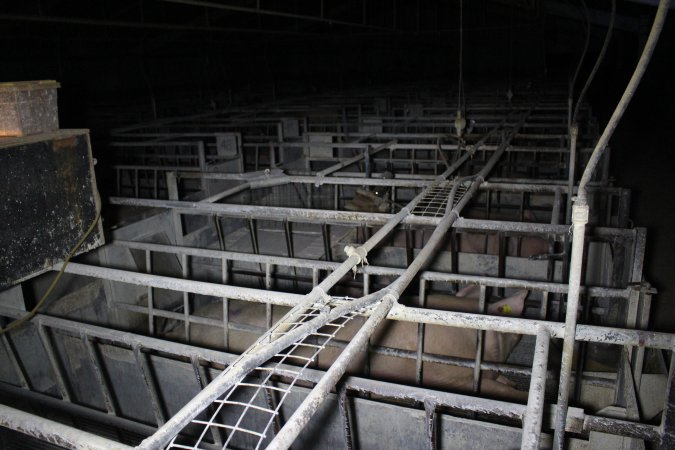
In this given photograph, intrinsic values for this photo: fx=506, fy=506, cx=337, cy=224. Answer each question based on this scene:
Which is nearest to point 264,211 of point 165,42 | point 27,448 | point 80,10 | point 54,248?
point 54,248

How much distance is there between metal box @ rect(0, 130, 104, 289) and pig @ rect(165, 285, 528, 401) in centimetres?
174

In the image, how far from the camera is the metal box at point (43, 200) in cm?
256

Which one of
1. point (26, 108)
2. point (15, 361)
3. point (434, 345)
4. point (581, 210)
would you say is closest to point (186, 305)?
point (15, 361)

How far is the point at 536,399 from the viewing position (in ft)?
5.39

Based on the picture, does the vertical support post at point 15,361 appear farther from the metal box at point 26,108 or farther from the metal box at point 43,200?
A: the metal box at point 26,108

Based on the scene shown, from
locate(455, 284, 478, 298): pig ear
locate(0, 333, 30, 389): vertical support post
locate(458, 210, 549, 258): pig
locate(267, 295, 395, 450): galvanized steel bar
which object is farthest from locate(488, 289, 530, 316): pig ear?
locate(0, 333, 30, 389): vertical support post

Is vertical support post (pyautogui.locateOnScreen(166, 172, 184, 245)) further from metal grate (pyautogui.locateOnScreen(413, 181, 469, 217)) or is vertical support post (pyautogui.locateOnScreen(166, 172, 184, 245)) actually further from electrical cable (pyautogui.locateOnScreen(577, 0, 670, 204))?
electrical cable (pyautogui.locateOnScreen(577, 0, 670, 204))

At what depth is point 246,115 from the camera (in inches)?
423

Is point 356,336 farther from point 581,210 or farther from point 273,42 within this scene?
point 273,42

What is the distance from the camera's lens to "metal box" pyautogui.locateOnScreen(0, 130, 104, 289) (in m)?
2.56

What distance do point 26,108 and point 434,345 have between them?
3204 mm

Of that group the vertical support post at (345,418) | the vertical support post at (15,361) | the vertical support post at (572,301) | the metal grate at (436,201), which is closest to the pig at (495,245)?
the metal grate at (436,201)

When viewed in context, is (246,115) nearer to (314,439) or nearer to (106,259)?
(106,259)

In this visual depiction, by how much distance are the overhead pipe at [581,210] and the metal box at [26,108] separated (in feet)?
8.70
